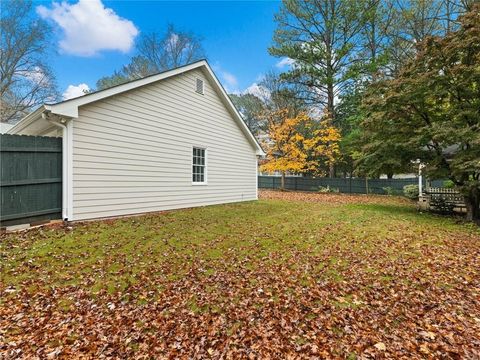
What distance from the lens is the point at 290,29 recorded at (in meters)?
20.5

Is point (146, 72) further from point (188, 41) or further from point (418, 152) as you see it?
point (418, 152)

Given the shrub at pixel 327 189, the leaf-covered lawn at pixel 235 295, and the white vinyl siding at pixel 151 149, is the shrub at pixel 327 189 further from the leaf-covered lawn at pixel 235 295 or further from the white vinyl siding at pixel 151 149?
the leaf-covered lawn at pixel 235 295

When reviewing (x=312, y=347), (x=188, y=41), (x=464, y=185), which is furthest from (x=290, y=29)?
(x=312, y=347)

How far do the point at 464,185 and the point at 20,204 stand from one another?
1255 centimetres

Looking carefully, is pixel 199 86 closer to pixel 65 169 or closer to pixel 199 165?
pixel 199 165

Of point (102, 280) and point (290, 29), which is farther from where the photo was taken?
point (290, 29)

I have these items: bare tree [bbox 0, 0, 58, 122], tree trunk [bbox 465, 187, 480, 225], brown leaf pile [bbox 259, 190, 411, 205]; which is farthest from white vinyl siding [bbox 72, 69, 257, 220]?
bare tree [bbox 0, 0, 58, 122]

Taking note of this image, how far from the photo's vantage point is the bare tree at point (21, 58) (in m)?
18.3

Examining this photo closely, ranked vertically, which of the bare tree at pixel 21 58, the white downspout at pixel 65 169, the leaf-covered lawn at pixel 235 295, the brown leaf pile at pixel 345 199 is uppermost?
the bare tree at pixel 21 58

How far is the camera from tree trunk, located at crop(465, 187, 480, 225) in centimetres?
851

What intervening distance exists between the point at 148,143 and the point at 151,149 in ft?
0.74

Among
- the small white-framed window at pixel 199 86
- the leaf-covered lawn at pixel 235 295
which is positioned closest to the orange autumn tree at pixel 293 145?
the small white-framed window at pixel 199 86

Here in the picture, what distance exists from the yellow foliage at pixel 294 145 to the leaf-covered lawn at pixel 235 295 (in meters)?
13.8

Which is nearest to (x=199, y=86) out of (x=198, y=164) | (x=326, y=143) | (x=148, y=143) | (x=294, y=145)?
(x=198, y=164)
